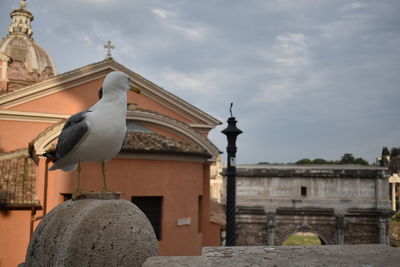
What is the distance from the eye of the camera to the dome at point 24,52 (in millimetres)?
28406

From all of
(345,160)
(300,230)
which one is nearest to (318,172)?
(300,230)

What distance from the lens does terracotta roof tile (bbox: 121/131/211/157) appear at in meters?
9.51

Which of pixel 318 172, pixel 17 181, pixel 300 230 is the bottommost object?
pixel 300 230

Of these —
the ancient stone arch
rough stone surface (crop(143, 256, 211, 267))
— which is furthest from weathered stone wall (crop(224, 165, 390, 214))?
rough stone surface (crop(143, 256, 211, 267))

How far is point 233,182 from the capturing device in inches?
316

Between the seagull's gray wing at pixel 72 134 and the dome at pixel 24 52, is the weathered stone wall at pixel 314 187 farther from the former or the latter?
the seagull's gray wing at pixel 72 134

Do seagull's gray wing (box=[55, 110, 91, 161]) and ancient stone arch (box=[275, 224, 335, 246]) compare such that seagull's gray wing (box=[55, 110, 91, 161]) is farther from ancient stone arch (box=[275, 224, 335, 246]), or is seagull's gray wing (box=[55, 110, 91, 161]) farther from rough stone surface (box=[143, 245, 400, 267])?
ancient stone arch (box=[275, 224, 335, 246])

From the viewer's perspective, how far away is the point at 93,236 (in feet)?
10.4

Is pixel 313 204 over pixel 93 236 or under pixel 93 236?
under

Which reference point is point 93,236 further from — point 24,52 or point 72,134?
point 24,52

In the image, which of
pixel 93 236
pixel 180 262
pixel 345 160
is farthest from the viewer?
pixel 345 160

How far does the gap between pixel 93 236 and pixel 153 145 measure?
21.8 feet

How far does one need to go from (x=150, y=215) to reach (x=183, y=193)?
3.88 ft

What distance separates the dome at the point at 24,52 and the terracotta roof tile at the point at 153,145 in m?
20.9
